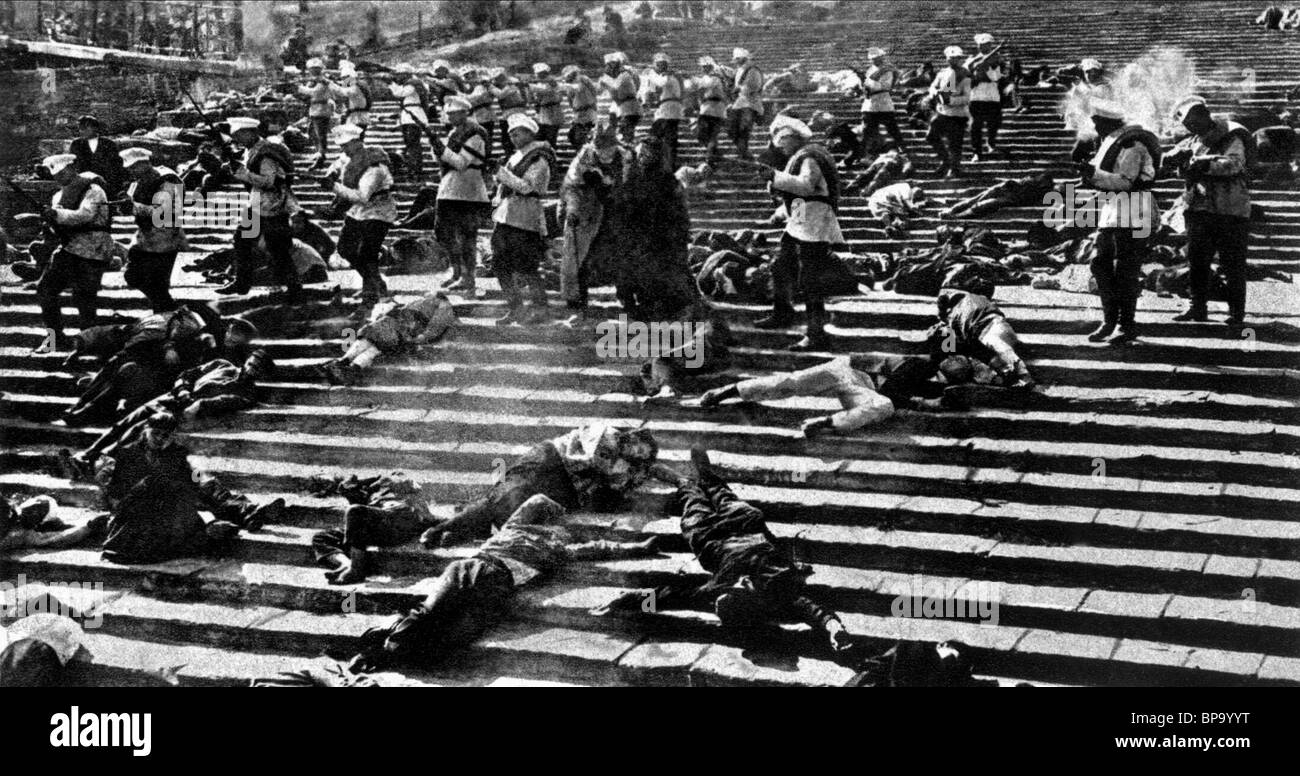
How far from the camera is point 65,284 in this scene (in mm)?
12680

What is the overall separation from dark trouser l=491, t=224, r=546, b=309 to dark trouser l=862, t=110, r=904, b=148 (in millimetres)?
5550

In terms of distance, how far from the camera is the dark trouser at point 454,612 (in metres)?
7.93

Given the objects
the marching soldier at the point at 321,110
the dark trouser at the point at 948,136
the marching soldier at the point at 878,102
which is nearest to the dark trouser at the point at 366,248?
the marching soldier at the point at 878,102

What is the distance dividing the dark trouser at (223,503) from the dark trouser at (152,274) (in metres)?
3.21

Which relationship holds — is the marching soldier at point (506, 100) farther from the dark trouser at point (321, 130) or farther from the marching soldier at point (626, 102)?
the dark trouser at point (321, 130)

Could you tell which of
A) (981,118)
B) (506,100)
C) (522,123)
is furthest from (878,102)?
(522,123)

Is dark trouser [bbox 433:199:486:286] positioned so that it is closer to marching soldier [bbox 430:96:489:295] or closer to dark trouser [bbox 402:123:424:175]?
marching soldier [bbox 430:96:489:295]

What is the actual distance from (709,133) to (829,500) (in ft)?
29.9

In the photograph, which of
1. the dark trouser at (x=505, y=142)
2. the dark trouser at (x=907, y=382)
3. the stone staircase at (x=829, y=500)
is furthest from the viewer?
the dark trouser at (x=505, y=142)

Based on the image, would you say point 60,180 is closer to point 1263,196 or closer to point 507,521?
point 507,521

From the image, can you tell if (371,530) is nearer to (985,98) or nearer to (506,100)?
(506,100)
